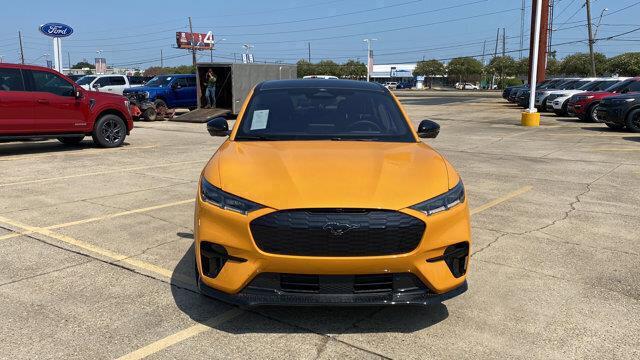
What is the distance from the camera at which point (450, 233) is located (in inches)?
124

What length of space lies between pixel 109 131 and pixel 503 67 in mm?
99694

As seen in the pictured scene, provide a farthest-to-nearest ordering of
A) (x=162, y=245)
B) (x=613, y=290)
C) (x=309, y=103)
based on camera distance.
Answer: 1. (x=162, y=245)
2. (x=309, y=103)
3. (x=613, y=290)

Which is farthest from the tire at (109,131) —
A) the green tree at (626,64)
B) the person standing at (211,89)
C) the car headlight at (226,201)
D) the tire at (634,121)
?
the green tree at (626,64)

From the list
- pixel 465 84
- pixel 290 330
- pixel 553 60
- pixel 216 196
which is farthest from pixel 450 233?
pixel 465 84

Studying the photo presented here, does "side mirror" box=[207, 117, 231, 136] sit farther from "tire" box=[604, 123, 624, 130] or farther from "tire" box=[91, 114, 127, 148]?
"tire" box=[604, 123, 624, 130]

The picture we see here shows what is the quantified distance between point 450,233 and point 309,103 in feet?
6.47

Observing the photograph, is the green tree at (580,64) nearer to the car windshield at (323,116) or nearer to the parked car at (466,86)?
the parked car at (466,86)

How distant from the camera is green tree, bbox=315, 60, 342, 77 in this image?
115 m

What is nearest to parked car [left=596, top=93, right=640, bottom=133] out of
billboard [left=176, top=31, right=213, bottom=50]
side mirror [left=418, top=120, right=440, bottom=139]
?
side mirror [left=418, top=120, right=440, bottom=139]

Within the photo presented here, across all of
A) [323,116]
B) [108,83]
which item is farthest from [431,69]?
[323,116]

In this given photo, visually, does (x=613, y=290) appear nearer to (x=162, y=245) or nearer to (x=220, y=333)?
(x=220, y=333)

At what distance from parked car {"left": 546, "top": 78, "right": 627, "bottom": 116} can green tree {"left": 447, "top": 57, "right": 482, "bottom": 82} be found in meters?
92.8

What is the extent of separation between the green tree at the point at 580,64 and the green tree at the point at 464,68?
94.8 feet

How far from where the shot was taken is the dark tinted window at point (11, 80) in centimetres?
1035
